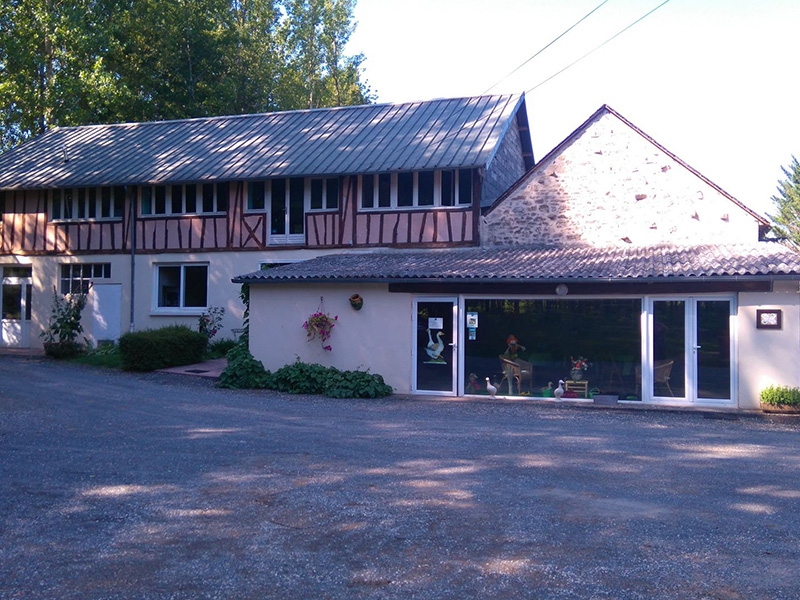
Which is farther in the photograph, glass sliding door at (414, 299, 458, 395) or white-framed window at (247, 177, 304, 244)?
white-framed window at (247, 177, 304, 244)

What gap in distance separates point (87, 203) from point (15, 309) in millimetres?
4375

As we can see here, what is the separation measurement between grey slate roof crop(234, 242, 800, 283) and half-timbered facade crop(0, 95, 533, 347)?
7.54 feet

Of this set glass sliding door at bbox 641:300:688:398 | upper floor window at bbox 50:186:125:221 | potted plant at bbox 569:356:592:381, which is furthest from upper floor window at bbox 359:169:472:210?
upper floor window at bbox 50:186:125:221

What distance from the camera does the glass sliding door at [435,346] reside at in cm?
1560

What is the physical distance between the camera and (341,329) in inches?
632

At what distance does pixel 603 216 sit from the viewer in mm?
17953

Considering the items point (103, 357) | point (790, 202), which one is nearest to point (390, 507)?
point (103, 357)

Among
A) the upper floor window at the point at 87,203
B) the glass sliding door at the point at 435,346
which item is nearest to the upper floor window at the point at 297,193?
the upper floor window at the point at 87,203

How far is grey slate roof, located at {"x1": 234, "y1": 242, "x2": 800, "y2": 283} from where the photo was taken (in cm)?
1371

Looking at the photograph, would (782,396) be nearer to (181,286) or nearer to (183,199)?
(181,286)

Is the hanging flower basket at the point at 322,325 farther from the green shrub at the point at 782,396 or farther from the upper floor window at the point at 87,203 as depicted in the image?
the upper floor window at the point at 87,203

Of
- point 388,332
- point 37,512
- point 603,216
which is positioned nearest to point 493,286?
point 388,332

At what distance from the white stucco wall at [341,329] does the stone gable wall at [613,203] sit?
14.4ft

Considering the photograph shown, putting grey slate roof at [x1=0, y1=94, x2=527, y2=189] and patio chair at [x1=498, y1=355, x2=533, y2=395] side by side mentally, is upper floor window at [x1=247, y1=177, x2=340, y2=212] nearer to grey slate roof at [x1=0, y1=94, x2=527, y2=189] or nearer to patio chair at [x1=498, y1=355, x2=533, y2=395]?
grey slate roof at [x1=0, y1=94, x2=527, y2=189]
